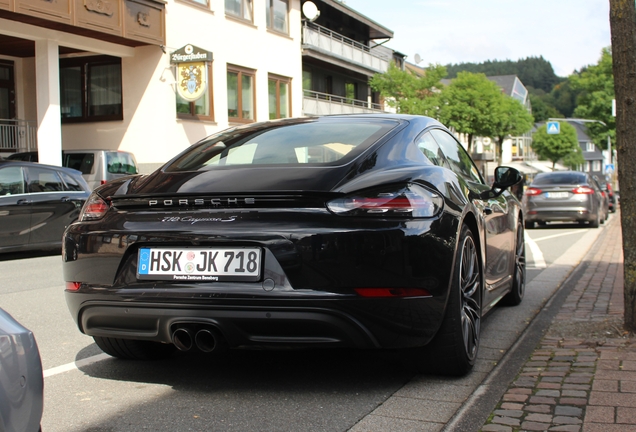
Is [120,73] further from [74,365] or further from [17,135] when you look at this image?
[74,365]

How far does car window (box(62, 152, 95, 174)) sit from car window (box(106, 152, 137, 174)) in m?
0.36

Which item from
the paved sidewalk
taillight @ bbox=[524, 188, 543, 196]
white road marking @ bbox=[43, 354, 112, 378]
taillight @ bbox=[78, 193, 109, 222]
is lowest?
white road marking @ bbox=[43, 354, 112, 378]

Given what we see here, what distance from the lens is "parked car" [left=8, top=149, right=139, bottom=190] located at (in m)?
17.2

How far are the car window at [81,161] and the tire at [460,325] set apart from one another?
557 inches

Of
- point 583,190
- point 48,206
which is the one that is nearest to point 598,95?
point 583,190

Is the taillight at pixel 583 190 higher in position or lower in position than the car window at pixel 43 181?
lower

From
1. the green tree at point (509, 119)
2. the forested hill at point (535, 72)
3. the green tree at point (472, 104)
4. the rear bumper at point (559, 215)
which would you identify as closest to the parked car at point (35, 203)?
the rear bumper at point (559, 215)

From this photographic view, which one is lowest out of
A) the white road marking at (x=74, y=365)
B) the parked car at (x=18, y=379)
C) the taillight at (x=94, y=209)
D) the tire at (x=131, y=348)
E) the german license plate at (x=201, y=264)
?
the white road marking at (x=74, y=365)

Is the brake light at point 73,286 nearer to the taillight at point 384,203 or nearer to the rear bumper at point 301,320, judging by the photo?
the rear bumper at point 301,320

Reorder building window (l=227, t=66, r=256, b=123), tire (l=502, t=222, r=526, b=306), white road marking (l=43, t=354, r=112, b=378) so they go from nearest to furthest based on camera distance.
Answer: white road marking (l=43, t=354, r=112, b=378) < tire (l=502, t=222, r=526, b=306) < building window (l=227, t=66, r=256, b=123)

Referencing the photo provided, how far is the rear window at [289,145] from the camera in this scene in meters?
4.04

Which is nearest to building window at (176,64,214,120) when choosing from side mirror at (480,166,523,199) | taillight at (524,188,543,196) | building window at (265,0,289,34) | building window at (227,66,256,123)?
building window at (227,66,256,123)

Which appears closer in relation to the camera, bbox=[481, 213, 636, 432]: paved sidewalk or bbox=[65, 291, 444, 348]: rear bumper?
bbox=[481, 213, 636, 432]: paved sidewalk

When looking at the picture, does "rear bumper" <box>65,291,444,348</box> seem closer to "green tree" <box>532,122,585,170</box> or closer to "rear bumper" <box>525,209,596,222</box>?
"rear bumper" <box>525,209,596,222</box>
